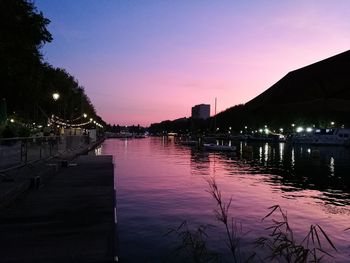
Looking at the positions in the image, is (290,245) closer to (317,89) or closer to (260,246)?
(317,89)

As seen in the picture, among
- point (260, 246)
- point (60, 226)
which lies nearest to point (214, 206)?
point (260, 246)

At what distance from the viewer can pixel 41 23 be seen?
2656cm

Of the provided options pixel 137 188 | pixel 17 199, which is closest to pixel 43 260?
pixel 17 199

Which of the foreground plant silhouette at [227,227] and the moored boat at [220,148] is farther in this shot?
the moored boat at [220,148]

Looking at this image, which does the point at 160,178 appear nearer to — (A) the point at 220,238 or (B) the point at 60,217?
(A) the point at 220,238

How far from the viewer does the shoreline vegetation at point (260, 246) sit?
22.1 feet

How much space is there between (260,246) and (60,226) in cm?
692

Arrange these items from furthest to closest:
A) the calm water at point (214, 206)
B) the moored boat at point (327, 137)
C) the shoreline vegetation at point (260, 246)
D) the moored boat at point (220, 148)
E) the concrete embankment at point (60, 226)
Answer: the moored boat at point (327, 137), the moored boat at point (220, 148), the calm water at point (214, 206), the concrete embankment at point (60, 226), the shoreline vegetation at point (260, 246)

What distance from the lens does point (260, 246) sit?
16.0 metres

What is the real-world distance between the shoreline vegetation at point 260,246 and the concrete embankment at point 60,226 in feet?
6.31

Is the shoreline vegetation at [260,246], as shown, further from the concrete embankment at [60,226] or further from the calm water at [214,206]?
the concrete embankment at [60,226]

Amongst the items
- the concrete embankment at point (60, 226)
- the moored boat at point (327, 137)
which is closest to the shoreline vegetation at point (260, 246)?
the concrete embankment at point (60, 226)

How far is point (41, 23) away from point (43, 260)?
1977cm

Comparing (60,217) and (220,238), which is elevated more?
(60,217)
